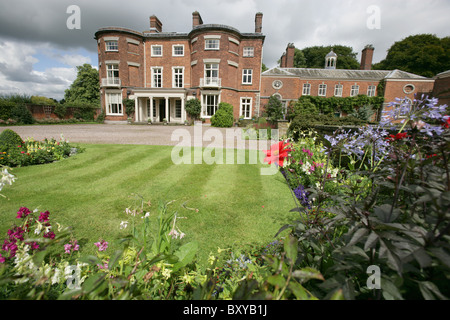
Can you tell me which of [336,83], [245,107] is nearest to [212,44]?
[245,107]

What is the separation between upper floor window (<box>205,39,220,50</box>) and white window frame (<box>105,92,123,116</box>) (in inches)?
438

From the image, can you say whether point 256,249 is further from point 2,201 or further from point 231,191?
point 2,201

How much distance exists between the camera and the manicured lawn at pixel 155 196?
3209mm

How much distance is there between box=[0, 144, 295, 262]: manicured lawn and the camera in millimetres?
3209

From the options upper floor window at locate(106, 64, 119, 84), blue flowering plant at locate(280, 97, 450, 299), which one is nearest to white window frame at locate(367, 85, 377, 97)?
upper floor window at locate(106, 64, 119, 84)

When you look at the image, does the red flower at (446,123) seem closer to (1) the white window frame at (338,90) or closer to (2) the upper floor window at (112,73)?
(2) the upper floor window at (112,73)

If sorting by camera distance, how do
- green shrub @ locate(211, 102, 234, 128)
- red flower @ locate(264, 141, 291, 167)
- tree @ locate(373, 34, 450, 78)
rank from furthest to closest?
tree @ locate(373, 34, 450, 78) → green shrub @ locate(211, 102, 234, 128) → red flower @ locate(264, 141, 291, 167)

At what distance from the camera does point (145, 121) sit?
24.7 m

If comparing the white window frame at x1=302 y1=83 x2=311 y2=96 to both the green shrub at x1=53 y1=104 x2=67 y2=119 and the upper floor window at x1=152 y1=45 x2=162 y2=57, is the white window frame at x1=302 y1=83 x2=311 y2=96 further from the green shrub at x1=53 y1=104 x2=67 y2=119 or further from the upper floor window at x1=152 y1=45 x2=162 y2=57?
the green shrub at x1=53 y1=104 x2=67 y2=119

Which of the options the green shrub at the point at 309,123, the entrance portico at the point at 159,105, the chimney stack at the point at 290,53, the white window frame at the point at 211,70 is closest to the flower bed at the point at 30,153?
the green shrub at the point at 309,123

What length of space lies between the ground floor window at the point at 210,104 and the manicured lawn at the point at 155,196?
17552 millimetres

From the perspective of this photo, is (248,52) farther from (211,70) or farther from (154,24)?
(154,24)
